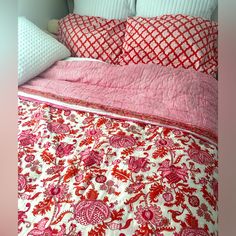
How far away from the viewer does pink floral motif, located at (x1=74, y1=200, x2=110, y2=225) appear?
0.69 metres

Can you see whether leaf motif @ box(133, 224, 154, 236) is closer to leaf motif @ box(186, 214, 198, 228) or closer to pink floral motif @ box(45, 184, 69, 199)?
leaf motif @ box(186, 214, 198, 228)

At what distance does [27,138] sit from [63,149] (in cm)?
13

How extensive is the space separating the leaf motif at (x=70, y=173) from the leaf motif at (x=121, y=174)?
11 centimetres

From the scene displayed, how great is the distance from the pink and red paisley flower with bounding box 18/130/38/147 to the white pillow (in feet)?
1.40

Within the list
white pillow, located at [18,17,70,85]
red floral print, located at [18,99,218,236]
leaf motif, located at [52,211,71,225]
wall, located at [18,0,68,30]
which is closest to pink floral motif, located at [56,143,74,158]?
red floral print, located at [18,99,218,236]

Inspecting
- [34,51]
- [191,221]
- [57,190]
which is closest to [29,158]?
[57,190]

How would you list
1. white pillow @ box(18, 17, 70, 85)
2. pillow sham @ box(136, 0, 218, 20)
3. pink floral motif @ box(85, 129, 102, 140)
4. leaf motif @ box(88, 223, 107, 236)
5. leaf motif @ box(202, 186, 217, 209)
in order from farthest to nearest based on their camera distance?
1. pillow sham @ box(136, 0, 218, 20)
2. white pillow @ box(18, 17, 70, 85)
3. pink floral motif @ box(85, 129, 102, 140)
4. leaf motif @ box(202, 186, 217, 209)
5. leaf motif @ box(88, 223, 107, 236)

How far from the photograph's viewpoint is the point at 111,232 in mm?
672

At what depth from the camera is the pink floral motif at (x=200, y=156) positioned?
2.94ft

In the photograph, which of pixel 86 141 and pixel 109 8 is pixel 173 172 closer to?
pixel 86 141

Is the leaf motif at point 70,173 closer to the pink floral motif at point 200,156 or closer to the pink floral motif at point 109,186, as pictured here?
A: the pink floral motif at point 109,186

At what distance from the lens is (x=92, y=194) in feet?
2.51

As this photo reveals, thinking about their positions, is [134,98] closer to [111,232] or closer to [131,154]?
[131,154]
